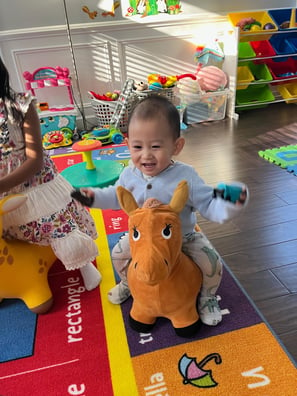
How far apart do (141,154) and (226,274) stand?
1.95ft

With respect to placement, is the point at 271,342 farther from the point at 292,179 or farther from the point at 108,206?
the point at 292,179

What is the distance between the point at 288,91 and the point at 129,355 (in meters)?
2.99

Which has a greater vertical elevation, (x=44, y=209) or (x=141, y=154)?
(x=141, y=154)

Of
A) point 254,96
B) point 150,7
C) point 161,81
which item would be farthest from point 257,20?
point 161,81

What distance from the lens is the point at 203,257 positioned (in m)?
0.93

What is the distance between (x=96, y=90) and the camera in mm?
2807

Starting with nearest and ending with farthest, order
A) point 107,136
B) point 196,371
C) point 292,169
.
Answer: point 196,371
point 292,169
point 107,136

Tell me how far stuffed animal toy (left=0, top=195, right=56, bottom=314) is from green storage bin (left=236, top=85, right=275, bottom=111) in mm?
2479

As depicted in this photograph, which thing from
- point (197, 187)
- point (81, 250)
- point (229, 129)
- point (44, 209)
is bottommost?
point (229, 129)

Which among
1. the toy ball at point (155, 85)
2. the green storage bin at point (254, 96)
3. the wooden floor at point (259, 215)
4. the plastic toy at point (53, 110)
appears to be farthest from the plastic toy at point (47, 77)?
the green storage bin at point (254, 96)

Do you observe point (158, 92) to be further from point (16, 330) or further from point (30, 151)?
point (16, 330)

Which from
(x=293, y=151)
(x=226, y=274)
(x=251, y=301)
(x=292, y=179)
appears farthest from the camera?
(x=293, y=151)

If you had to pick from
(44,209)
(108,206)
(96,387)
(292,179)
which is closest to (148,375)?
(96,387)

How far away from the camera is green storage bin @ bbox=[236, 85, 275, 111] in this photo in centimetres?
297
